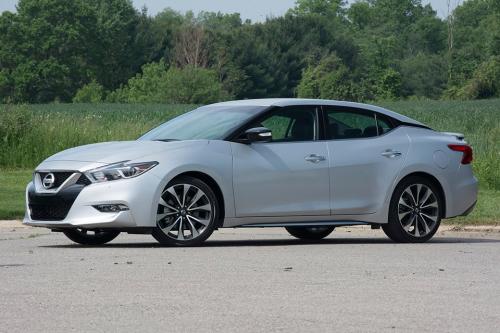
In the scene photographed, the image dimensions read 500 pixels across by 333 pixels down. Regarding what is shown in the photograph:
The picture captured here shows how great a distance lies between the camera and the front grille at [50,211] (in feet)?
46.2

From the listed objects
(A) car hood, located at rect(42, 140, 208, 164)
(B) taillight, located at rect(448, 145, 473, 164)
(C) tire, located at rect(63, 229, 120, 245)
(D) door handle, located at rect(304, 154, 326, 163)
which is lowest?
(C) tire, located at rect(63, 229, 120, 245)

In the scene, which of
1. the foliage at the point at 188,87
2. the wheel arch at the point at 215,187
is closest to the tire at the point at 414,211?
the wheel arch at the point at 215,187

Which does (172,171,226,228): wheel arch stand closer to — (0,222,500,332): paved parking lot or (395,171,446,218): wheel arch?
(0,222,500,332): paved parking lot

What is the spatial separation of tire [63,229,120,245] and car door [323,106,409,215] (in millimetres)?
2505

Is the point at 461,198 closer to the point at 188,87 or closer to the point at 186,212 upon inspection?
the point at 186,212

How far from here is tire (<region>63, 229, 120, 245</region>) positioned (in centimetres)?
1523

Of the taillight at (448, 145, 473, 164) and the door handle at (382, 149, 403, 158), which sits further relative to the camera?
the taillight at (448, 145, 473, 164)

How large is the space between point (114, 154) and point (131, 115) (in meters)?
55.8

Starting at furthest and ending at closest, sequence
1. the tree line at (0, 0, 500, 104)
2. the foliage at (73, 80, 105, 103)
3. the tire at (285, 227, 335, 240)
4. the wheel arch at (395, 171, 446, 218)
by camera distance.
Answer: the foliage at (73, 80, 105, 103)
the tree line at (0, 0, 500, 104)
the tire at (285, 227, 335, 240)
the wheel arch at (395, 171, 446, 218)

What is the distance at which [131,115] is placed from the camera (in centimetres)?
6975

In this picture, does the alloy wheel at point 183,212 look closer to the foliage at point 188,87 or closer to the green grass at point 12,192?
the green grass at point 12,192

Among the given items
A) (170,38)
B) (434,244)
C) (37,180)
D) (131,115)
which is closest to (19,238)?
(37,180)

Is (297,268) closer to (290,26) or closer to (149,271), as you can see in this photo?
(149,271)

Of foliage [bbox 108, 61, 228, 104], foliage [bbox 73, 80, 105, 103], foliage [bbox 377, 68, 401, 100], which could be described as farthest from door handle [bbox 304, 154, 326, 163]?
foliage [bbox 377, 68, 401, 100]
